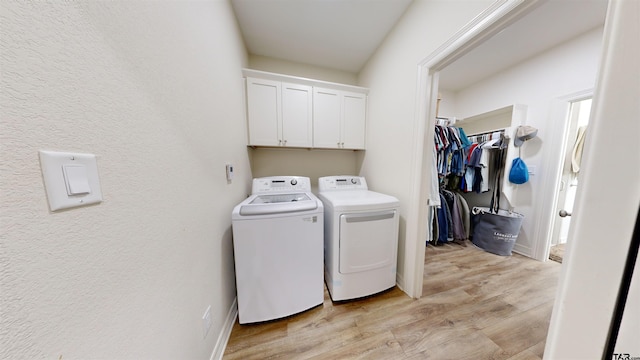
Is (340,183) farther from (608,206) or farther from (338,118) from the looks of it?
(608,206)

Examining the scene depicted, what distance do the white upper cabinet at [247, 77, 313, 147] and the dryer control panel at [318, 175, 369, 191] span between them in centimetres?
49

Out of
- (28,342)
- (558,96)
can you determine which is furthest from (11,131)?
(558,96)

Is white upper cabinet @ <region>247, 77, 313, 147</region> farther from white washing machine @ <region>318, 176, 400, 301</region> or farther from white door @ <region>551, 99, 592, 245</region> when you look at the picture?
white door @ <region>551, 99, 592, 245</region>

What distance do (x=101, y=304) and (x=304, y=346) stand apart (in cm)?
116

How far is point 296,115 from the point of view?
203 cm

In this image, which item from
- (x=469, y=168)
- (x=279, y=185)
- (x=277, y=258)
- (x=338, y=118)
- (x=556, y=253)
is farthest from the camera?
(x=469, y=168)

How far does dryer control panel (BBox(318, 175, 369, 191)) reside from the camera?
2051mm

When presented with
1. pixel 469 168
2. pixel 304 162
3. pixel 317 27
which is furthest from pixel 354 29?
pixel 469 168

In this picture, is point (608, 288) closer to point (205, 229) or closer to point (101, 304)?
point (101, 304)

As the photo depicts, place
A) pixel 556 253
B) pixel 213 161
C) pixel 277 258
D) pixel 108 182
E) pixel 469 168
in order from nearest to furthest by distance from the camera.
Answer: pixel 108 182 → pixel 213 161 → pixel 277 258 → pixel 556 253 → pixel 469 168

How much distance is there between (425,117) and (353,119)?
3.16 ft

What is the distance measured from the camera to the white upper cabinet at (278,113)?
1.90m

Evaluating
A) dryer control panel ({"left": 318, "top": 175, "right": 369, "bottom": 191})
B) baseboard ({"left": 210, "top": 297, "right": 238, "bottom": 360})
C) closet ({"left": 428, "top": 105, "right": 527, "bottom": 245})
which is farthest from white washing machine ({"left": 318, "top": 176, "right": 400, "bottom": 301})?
closet ({"left": 428, "top": 105, "right": 527, "bottom": 245})

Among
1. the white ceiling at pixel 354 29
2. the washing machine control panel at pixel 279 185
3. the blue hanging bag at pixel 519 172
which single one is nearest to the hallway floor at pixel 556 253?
the blue hanging bag at pixel 519 172
